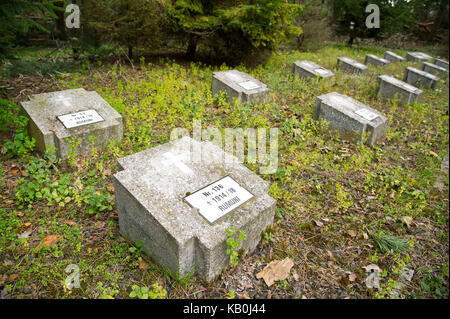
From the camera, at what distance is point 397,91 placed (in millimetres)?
7109

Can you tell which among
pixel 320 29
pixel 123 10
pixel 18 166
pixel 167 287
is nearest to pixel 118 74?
pixel 123 10

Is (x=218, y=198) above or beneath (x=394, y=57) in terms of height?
beneath

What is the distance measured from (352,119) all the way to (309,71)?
3.44 meters

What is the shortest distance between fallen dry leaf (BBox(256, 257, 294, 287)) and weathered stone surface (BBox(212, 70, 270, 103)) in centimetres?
→ 361

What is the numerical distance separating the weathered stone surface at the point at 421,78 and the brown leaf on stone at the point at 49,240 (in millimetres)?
10229

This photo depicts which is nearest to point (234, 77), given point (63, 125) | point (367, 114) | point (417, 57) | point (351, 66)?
point (367, 114)

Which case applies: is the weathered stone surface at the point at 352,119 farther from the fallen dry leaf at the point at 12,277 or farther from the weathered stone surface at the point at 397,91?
the fallen dry leaf at the point at 12,277

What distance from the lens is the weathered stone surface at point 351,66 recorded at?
374 inches

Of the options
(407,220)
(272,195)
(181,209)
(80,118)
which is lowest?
(407,220)

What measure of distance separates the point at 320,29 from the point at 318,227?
A: 12585 millimetres

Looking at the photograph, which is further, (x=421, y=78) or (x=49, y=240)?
(x=421, y=78)

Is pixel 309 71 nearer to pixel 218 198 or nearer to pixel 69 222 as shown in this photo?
pixel 218 198

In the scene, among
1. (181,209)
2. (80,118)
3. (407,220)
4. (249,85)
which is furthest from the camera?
(249,85)

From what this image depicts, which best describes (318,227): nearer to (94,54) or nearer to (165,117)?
(165,117)
